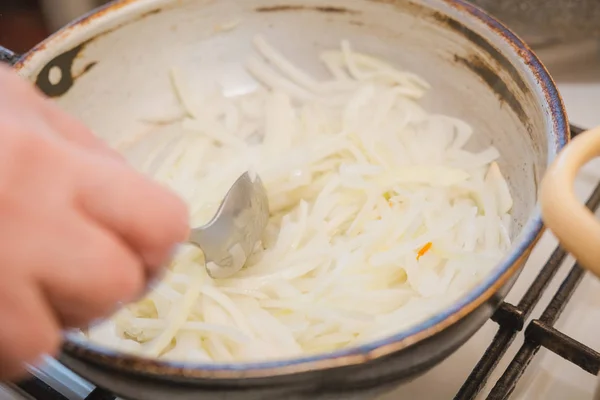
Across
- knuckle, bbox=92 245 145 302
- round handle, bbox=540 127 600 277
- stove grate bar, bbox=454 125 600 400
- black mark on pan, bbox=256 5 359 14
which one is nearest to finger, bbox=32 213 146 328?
knuckle, bbox=92 245 145 302

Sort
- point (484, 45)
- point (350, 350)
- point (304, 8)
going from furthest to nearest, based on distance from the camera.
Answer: point (304, 8), point (484, 45), point (350, 350)

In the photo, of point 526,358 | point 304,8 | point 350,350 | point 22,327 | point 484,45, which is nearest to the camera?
point 22,327

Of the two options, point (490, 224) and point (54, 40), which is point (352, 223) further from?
point (54, 40)

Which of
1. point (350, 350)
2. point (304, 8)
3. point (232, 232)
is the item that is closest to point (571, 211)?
point (350, 350)

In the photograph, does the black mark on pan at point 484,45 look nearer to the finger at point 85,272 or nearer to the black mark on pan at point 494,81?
the black mark on pan at point 494,81

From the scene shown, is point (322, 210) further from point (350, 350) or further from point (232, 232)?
point (350, 350)

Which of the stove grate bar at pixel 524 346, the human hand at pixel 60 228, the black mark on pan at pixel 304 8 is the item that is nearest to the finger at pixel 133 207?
the human hand at pixel 60 228

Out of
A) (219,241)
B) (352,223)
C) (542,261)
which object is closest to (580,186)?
(542,261)

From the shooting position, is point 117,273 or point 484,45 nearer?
point 117,273

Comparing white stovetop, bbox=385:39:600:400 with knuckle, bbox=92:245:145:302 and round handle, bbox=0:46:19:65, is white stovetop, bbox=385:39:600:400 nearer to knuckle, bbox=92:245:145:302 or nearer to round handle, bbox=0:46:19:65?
knuckle, bbox=92:245:145:302
